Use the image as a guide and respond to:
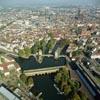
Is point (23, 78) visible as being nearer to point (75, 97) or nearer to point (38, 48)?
point (75, 97)

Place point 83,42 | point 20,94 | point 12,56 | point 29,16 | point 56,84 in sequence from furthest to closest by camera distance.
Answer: point 29,16 < point 83,42 < point 12,56 < point 56,84 < point 20,94

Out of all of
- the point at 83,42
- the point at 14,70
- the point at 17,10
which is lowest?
the point at 17,10

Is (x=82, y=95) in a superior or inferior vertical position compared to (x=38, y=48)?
superior

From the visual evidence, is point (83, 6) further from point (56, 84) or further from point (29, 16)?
point (56, 84)

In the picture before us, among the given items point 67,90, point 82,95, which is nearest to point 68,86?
point 67,90

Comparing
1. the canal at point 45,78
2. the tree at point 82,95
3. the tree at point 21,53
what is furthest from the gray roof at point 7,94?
the tree at point 21,53

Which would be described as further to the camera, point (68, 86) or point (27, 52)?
point (27, 52)

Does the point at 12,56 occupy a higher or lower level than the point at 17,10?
higher

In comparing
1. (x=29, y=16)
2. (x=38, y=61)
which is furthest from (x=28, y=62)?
(x=29, y=16)

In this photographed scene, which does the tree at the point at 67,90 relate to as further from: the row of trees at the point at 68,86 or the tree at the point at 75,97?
the tree at the point at 75,97
